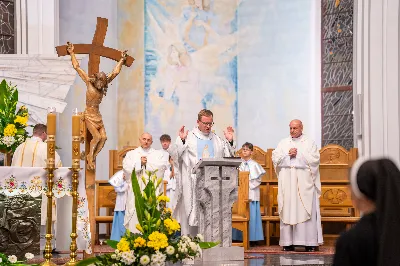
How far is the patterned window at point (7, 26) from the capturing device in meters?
13.8

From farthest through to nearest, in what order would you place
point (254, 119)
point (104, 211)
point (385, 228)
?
point (254, 119), point (104, 211), point (385, 228)

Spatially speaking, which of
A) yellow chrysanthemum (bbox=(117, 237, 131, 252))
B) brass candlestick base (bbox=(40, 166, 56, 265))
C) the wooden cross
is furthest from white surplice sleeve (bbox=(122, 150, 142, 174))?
yellow chrysanthemum (bbox=(117, 237, 131, 252))

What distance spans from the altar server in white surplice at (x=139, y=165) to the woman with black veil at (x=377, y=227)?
28.4 feet

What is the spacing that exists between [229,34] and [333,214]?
17.6 feet

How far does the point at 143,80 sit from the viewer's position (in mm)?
16234

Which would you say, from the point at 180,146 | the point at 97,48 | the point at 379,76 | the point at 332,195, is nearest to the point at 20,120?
the point at 97,48

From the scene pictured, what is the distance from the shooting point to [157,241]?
5055 mm

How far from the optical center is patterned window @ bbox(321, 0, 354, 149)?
1550 centimetres

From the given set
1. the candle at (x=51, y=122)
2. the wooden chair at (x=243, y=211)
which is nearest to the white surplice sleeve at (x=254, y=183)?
the wooden chair at (x=243, y=211)

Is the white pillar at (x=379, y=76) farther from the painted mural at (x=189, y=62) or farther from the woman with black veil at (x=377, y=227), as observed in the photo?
the woman with black veil at (x=377, y=227)

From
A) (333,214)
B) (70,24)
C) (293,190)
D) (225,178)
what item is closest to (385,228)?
(225,178)

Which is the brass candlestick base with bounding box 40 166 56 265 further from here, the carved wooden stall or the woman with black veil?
the carved wooden stall

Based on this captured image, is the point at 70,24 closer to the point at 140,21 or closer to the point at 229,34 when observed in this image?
the point at 140,21

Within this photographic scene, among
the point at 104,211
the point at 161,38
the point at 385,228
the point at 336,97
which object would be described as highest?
the point at 161,38
